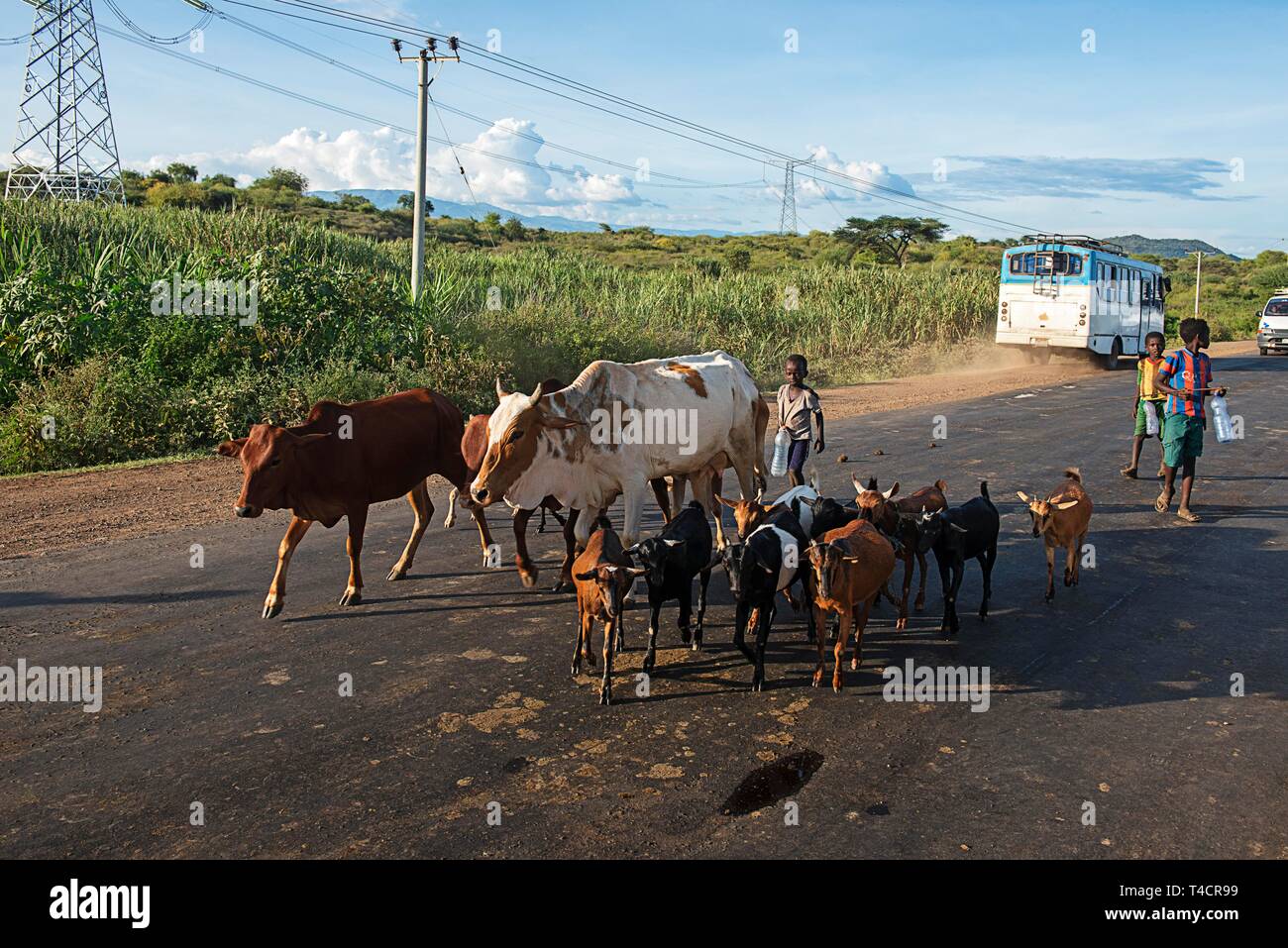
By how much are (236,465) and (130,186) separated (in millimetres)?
46791

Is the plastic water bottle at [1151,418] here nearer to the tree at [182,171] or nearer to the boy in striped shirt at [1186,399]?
the boy in striped shirt at [1186,399]

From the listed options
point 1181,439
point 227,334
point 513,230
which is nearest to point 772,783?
point 1181,439

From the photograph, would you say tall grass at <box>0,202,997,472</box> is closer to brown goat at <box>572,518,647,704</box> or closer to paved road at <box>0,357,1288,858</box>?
paved road at <box>0,357,1288,858</box>

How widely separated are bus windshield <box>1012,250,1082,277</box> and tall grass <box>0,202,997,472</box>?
24.8ft

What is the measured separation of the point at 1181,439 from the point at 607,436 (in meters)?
6.79

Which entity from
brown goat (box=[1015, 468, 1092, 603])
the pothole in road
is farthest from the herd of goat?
the pothole in road

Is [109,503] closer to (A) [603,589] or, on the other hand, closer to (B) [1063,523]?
(A) [603,589]

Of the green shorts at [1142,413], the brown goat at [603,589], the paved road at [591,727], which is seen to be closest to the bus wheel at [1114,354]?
the green shorts at [1142,413]

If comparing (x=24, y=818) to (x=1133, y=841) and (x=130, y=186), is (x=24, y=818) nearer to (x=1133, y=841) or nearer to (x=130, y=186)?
(x=1133, y=841)

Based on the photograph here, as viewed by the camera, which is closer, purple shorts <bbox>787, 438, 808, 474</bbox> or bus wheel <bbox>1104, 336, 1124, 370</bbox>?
purple shorts <bbox>787, 438, 808, 474</bbox>

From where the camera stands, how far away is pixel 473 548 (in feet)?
32.7

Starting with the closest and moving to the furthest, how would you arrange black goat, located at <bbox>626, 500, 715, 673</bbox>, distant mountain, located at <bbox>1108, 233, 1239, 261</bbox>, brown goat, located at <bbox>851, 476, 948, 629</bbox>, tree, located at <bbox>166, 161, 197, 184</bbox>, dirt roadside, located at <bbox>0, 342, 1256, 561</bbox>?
black goat, located at <bbox>626, 500, 715, 673</bbox> < brown goat, located at <bbox>851, 476, 948, 629</bbox> < dirt roadside, located at <bbox>0, 342, 1256, 561</bbox> < tree, located at <bbox>166, 161, 197, 184</bbox> < distant mountain, located at <bbox>1108, 233, 1239, 261</bbox>

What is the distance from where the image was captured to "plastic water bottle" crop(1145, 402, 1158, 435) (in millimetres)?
12117
